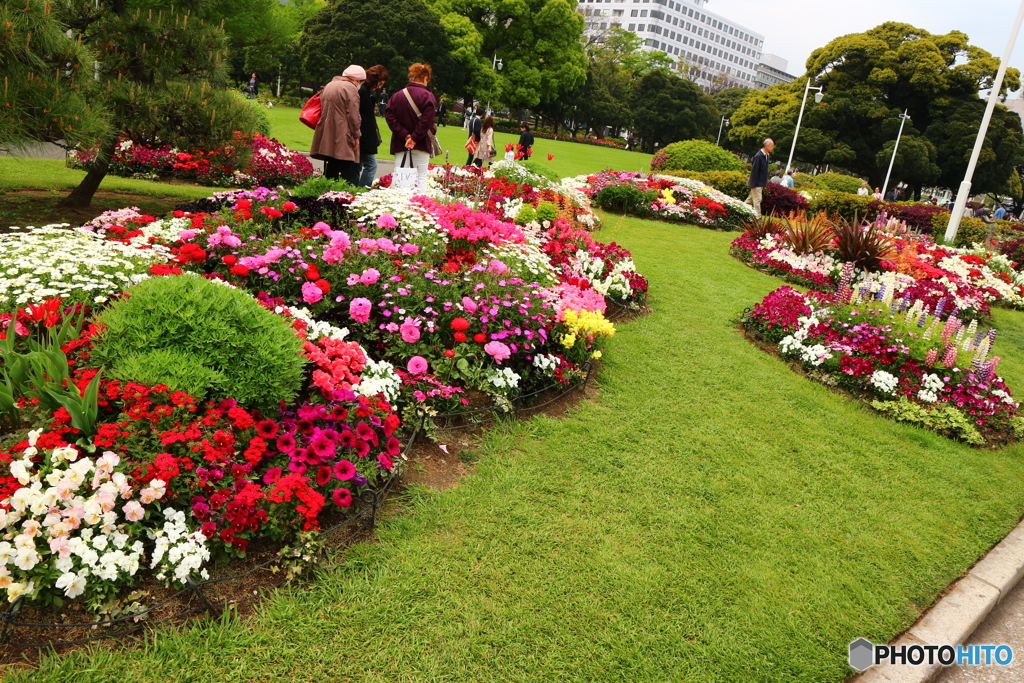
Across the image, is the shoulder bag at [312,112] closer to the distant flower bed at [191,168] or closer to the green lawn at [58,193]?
the green lawn at [58,193]

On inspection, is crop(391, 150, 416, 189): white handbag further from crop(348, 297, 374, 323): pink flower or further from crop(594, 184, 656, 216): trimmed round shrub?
crop(594, 184, 656, 216): trimmed round shrub

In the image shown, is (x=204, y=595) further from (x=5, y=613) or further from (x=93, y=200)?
(x=93, y=200)

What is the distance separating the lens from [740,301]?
8.26 m

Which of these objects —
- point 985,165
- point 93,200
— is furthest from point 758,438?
point 985,165

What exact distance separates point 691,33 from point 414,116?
13114cm

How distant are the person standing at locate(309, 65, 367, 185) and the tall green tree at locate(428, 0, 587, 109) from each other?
118 ft

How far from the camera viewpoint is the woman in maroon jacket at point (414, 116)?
24.7 ft

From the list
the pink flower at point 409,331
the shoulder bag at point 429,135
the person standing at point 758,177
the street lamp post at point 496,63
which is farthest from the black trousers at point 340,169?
the street lamp post at point 496,63

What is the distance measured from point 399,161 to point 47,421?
617cm

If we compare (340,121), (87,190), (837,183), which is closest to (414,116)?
(340,121)

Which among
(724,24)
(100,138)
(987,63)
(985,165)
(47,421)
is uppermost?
(724,24)

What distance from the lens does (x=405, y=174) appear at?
8031 mm

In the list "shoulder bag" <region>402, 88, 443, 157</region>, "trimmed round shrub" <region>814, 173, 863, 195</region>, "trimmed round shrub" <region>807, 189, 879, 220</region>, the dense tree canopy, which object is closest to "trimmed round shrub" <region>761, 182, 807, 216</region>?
"trimmed round shrub" <region>807, 189, 879, 220</region>

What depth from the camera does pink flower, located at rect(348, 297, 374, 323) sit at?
386 cm
